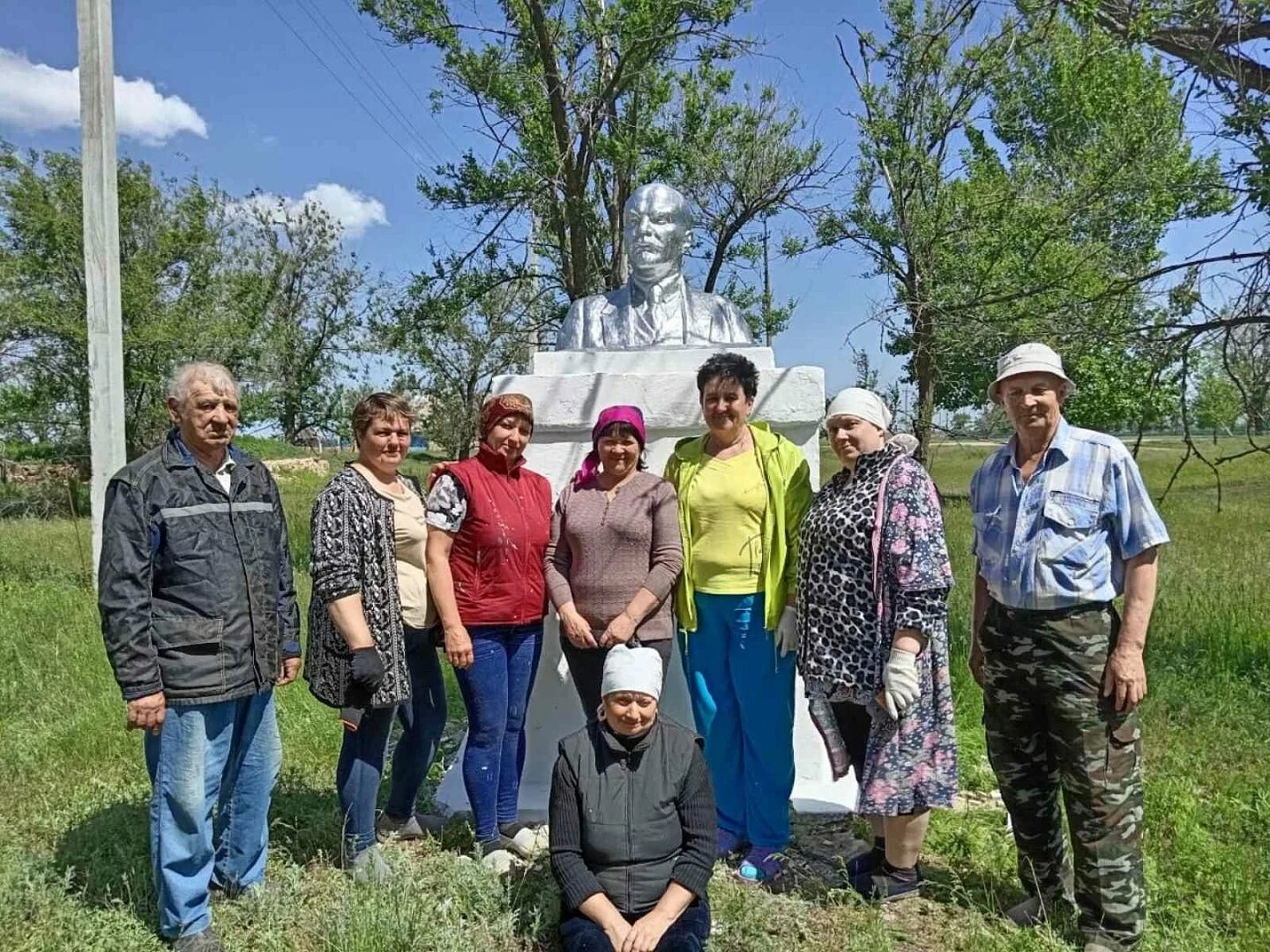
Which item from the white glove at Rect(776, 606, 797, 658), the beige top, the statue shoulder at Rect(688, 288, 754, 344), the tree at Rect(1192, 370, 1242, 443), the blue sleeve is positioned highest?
the statue shoulder at Rect(688, 288, 754, 344)

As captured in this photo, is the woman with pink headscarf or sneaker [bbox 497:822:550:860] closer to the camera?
the woman with pink headscarf

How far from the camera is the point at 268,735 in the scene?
296 centimetres

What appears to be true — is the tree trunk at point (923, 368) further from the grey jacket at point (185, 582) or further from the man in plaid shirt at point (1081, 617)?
the grey jacket at point (185, 582)

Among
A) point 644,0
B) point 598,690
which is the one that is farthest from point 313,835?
point 644,0

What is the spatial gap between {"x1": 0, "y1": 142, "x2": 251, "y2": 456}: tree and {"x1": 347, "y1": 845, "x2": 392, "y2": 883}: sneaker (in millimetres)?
13203

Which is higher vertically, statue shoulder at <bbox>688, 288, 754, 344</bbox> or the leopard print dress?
statue shoulder at <bbox>688, 288, 754, 344</bbox>

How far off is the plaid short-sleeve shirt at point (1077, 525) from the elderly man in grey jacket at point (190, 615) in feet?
7.35

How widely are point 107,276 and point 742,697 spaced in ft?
18.7

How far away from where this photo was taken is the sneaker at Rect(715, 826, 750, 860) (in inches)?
129

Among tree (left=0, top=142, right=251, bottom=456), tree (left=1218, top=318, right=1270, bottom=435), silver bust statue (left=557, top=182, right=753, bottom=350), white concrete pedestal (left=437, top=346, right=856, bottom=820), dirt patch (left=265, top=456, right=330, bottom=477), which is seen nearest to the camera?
white concrete pedestal (left=437, top=346, right=856, bottom=820)

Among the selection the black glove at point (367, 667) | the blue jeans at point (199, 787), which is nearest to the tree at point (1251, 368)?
the black glove at point (367, 667)

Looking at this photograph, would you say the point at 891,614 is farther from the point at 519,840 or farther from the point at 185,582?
the point at 185,582

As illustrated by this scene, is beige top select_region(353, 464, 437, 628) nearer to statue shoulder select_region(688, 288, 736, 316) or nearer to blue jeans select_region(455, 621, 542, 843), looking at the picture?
blue jeans select_region(455, 621, 542, 843)

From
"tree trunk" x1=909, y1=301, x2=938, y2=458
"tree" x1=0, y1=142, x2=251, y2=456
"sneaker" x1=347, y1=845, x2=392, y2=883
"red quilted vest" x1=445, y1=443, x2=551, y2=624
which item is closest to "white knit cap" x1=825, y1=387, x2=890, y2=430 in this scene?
"tree trunk" x1=909, y1=301, x2=938, y2=458
